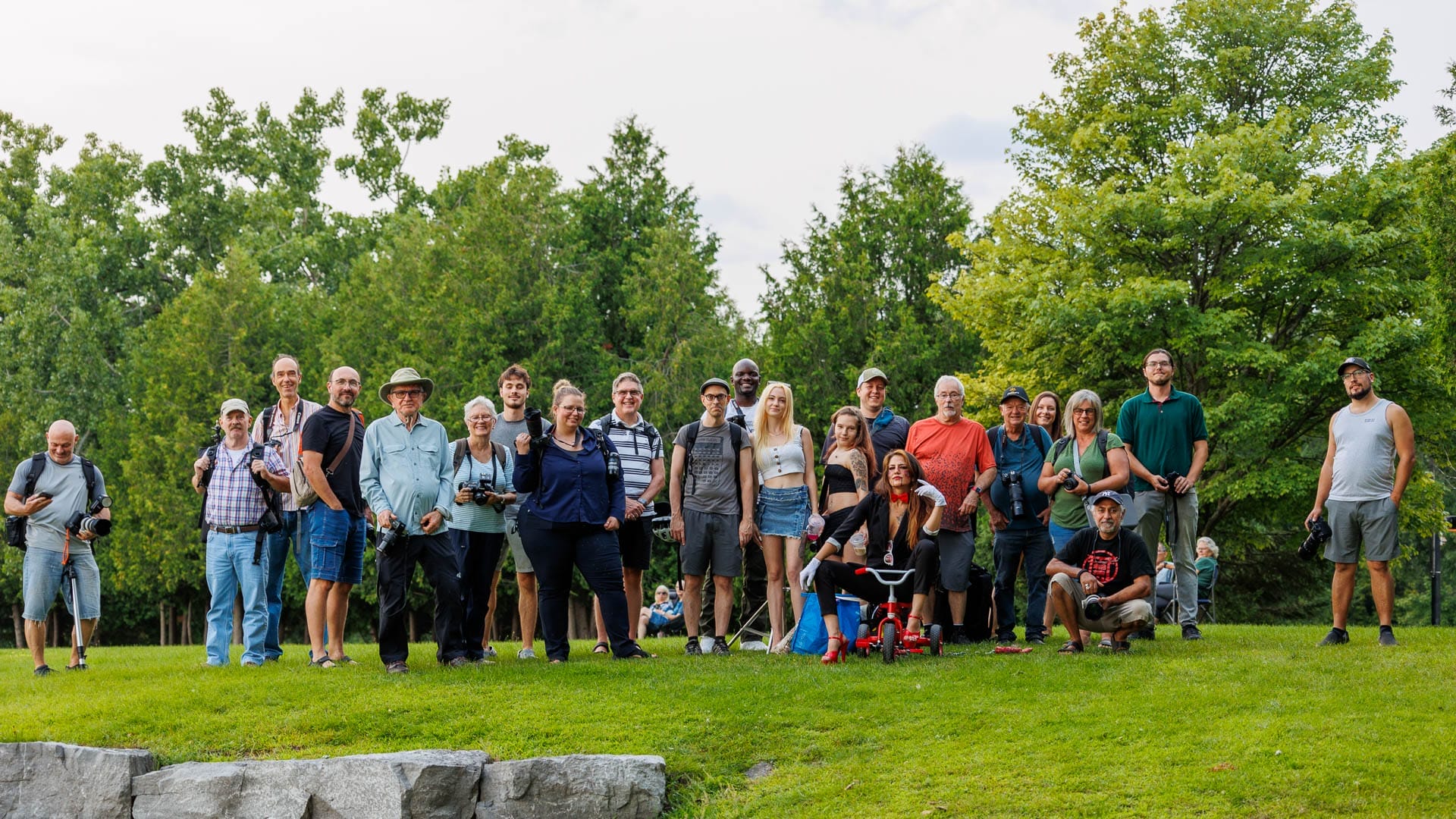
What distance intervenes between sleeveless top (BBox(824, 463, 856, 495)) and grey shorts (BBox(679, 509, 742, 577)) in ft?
2.49

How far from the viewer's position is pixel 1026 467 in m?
10.3

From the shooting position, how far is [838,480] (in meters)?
9.89

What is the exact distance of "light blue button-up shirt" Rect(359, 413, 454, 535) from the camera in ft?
28.9

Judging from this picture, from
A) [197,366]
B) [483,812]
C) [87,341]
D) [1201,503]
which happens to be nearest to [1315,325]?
[1201,503]

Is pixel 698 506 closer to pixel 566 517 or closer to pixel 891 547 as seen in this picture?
pixel 566 517

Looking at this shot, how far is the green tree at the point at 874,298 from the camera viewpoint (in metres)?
24.4

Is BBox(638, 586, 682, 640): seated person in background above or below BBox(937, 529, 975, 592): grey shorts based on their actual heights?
below

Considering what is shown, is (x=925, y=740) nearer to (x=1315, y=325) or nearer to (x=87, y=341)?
(x=1315, y=325)

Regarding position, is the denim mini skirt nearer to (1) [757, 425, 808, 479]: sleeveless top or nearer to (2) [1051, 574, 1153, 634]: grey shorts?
Result: (1) [757, 425, 808, 479]: sleeveless top

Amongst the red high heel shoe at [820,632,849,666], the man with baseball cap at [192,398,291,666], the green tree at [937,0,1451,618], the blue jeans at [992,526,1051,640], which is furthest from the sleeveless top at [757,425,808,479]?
the green tree at [937,0,1451,618]

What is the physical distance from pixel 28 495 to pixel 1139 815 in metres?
8.64

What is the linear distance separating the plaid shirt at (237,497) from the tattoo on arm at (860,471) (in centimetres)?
425

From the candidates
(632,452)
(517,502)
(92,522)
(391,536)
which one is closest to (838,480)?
(632,452)

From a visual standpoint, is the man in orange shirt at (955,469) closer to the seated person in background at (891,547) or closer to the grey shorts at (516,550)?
the seated person in background at (891,547)
